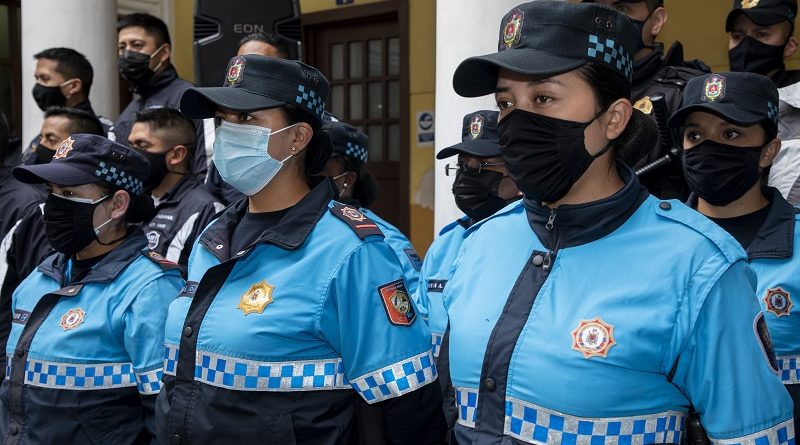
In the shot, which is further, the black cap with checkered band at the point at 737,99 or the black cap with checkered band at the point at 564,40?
the black cap with checkered band at the point at 737,99

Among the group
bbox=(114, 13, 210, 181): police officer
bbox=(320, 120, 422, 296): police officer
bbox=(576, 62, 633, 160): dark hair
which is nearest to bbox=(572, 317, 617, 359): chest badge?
bbox=(576, 62, 633, 160): dark hair

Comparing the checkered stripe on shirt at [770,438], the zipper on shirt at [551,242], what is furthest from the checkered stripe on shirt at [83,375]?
the checkered stripe on shirt at [770,438]

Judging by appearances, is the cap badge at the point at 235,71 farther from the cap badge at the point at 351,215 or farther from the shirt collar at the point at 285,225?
the cap badge at the point at 351,215

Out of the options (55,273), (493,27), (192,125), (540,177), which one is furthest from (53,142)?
(540,177)

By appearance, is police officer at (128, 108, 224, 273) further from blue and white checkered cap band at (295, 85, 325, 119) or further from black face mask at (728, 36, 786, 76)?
black face mask at (728, 36, 786, 76)

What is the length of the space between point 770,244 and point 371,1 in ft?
20.2

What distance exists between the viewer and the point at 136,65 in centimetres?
514

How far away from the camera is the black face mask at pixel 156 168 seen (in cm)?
430

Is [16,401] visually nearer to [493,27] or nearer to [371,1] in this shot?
[493,27]

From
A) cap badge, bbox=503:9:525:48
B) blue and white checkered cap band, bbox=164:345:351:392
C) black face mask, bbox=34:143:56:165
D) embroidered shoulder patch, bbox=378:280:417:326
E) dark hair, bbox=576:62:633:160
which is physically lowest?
blue and white checkered cap band, bbox=164:345:351:392

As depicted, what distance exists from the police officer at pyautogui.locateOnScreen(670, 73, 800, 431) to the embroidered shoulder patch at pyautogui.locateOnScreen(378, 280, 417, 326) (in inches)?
43.8

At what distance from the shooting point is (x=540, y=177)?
1.87 metres

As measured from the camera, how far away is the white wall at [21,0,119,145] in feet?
22.2

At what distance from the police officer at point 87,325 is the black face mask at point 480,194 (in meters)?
1.26
